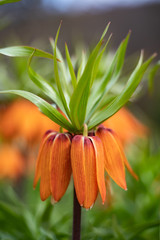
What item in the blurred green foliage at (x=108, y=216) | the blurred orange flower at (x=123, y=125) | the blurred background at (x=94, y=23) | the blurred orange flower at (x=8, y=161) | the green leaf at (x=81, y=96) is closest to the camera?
the green leaf at (x=81, y=96)

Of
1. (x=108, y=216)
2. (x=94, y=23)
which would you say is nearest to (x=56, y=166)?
(x=108, y=216)

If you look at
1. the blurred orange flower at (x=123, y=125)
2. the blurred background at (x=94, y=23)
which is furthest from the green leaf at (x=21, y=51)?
the blurred background at (x=94, y=23)

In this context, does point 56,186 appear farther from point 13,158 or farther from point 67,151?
point 13,158

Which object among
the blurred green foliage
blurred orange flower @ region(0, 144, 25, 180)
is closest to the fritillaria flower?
the blurred green foliage

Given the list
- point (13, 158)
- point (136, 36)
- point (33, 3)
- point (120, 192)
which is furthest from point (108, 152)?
point (136, 36)

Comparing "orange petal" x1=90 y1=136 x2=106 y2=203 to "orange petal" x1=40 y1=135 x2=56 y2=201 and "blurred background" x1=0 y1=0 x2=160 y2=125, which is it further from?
"blurred background" x1=0 y1=0 x2=160 y2=125

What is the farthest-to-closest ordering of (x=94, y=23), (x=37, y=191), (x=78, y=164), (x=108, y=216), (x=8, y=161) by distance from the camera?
(x=94, y=23), (x=8, y=161), (x=37, y=191), (x=108, y=216), (x=78, y=164)

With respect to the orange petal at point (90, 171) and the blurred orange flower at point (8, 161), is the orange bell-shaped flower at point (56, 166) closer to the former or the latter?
the orange petal at point (90, 171)

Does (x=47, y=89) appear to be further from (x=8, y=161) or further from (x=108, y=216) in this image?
(x=8, y=161)
